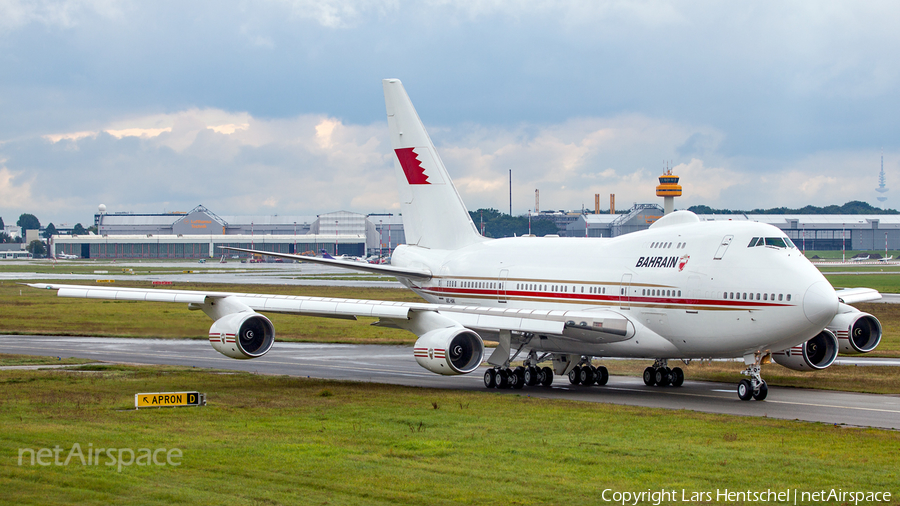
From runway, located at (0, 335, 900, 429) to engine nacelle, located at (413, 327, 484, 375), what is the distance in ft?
7.52

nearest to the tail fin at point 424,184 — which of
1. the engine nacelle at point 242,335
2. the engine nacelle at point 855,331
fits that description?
the engine nacelle at point 242,335

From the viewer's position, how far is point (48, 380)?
32.0 metres

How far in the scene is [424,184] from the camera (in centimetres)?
4203

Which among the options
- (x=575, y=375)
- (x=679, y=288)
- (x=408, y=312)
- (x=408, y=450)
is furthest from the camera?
(x=575, y=375)

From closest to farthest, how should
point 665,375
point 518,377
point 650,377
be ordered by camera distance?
1. point 518,377
2. point 665,375
3. point 650,377

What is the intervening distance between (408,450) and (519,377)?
1459cm

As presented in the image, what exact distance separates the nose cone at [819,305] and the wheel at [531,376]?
36.4ft

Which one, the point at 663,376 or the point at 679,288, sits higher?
the point at 679,288

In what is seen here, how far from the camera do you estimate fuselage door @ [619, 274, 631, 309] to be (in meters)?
31.2

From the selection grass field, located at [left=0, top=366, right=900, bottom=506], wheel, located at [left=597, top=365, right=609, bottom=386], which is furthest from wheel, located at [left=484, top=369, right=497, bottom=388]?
wheel, located at [left=597, top=365, right=609, bottom=386]

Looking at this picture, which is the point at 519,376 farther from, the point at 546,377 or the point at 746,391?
the point at 746,391

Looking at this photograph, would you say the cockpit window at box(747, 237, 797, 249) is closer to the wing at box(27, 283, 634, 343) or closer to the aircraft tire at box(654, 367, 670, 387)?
the wing at box(27, 283, 634, 343)

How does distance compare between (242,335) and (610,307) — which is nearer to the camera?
(610,307)

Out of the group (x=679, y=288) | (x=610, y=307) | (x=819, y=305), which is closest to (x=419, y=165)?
(x=610, y=307)
